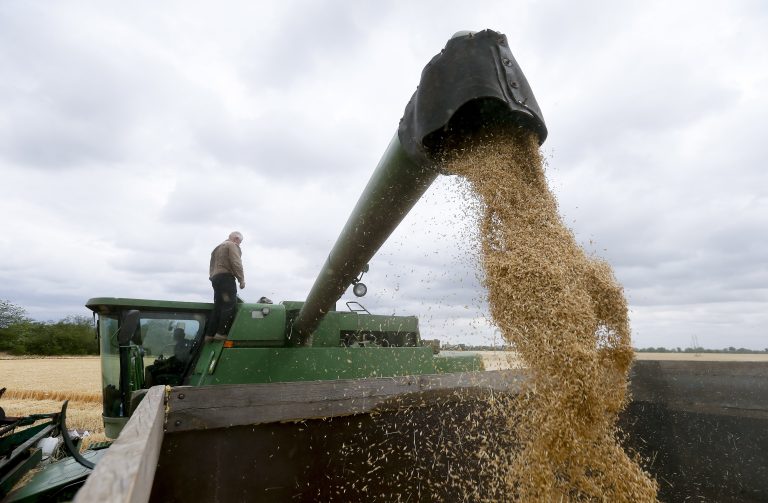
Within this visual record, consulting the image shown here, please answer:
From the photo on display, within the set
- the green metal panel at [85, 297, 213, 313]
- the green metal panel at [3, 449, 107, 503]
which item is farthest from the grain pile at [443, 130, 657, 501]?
the green metal panel at [85, 297, 213, 313]

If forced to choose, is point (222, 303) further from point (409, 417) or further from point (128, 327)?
point (409, 417)

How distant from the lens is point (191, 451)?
161cm

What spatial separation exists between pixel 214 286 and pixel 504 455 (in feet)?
9.20

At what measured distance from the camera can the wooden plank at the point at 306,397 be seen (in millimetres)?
1635

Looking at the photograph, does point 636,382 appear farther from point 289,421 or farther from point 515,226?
point 289,421

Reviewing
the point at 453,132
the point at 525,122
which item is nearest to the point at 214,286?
the point at 453,132

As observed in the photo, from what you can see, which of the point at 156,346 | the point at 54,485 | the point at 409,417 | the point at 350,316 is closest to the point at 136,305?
the point at 156,346

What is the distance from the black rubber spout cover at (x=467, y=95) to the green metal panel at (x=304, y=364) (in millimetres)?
2369

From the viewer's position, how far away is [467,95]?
5.99ft

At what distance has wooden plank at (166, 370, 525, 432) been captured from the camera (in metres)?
1.63

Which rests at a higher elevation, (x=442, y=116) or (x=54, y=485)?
(x=442, y=116)

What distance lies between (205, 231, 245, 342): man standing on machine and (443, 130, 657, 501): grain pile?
248 centimetres

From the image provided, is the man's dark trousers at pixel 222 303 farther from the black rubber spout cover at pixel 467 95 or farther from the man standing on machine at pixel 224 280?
the black rubber spout cover at pixel 467 95

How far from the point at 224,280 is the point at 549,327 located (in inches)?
116
